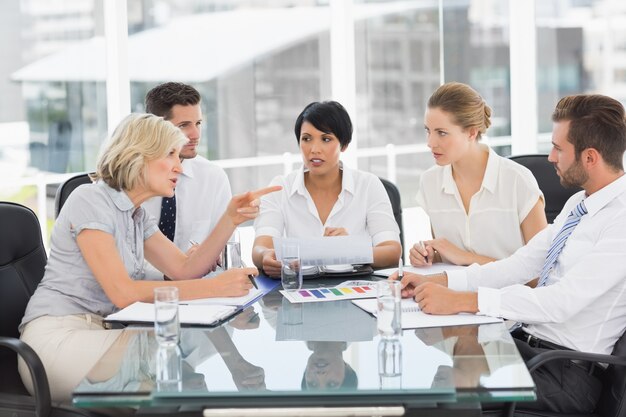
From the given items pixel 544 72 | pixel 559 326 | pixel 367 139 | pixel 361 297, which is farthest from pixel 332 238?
pixel 544 72

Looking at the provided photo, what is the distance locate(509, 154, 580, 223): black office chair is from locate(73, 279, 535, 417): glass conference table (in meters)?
1.59

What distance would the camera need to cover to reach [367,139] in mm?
7070

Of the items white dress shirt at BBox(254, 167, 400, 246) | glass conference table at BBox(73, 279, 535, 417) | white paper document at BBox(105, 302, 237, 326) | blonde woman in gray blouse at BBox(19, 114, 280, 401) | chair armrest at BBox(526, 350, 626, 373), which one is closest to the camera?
glass conference table at BBox(73, 279, 535, 417)

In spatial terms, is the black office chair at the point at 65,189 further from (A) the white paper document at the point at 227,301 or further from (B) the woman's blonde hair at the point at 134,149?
(A) the white paper document at the point at 227,301

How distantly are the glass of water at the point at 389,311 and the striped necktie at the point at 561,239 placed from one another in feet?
2.43

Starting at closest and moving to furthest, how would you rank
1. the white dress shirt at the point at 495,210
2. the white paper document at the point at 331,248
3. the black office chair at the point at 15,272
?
1. the black office chair at the point at 15,272
2. the white paper document at the point at 331,248
3. the white dress shirt at the point at 495,210

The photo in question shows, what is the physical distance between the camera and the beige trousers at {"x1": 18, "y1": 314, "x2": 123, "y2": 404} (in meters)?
2.48

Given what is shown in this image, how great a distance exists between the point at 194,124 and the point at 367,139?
346 centimetres

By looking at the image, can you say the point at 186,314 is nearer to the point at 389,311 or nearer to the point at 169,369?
the point at 169,369

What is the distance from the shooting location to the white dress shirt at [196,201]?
3.77 metres

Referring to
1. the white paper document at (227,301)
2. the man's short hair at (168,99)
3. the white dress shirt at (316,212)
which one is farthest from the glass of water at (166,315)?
the man's short hair at (168,99)

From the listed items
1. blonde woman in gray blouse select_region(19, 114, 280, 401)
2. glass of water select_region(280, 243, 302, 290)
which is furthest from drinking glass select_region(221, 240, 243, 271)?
glass of water select_region(280, 243, 302, 290)

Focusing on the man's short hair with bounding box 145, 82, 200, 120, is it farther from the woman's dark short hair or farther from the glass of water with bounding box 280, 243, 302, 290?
the glass of water with bounding box 280, 243, 302, 290

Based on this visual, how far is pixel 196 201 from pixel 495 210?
50.0 inches
